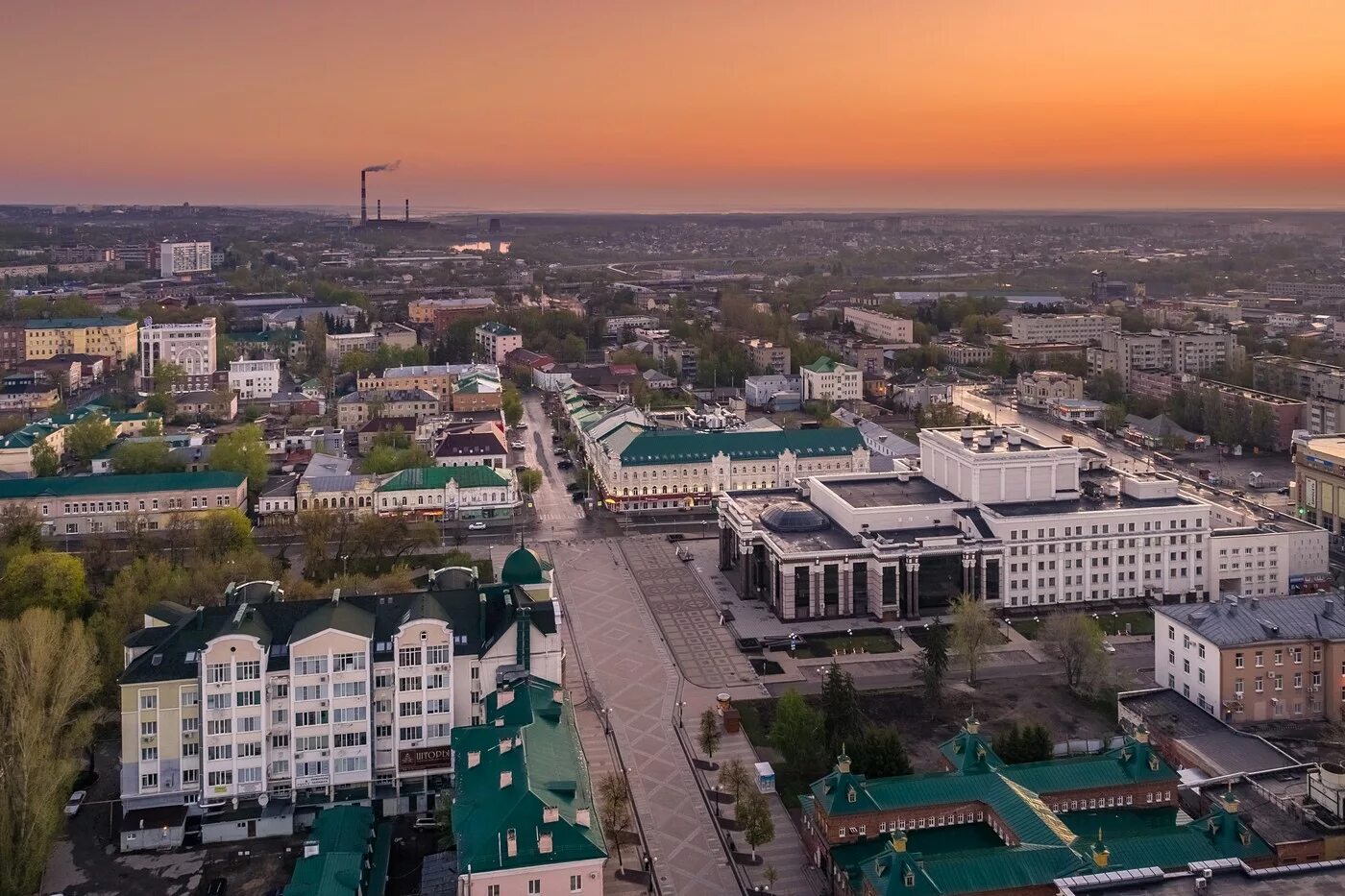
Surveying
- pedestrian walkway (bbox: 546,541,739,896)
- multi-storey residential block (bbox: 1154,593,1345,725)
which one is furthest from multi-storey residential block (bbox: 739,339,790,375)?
multi-storey residential block (bbox: 1154,593,1345,725)

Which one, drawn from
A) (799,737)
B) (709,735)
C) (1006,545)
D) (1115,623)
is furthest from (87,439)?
(1115,623)

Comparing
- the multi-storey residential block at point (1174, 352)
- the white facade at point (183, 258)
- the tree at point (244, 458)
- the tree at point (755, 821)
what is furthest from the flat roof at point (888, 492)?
the white facade at point (183, 258)

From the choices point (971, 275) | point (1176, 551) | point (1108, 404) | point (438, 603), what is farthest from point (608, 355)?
point (971, 275)

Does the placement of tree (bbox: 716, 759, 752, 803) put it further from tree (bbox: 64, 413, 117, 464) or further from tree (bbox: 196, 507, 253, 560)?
tree (bbox: 64, 413, 117, 464)

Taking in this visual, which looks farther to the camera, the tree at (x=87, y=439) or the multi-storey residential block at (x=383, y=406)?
the multi-storey residential block at (x=383, y=406)

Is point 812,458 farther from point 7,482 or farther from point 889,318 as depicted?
point 889,318

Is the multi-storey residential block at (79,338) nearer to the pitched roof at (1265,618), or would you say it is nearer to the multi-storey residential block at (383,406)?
the multi-storey residential block at (383,406)
